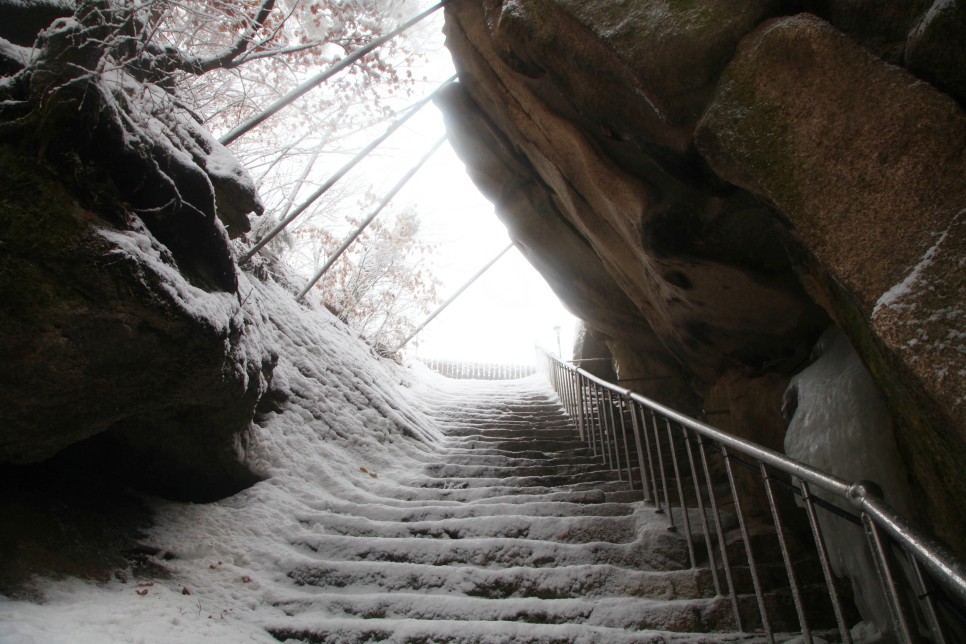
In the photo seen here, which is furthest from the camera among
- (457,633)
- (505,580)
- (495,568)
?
(495,568)

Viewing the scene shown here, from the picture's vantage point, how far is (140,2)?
2479mm

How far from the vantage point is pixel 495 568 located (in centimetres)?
304

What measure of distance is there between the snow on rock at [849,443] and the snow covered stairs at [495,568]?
61 centimetres

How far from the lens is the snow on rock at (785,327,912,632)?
229 cm

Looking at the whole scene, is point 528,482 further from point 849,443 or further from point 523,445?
point 849,443

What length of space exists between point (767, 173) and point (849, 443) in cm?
148

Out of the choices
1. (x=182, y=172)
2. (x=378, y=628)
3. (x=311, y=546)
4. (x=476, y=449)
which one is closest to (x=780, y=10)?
(x=182, y=172)

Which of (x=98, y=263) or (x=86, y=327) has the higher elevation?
(x=98, y=263)

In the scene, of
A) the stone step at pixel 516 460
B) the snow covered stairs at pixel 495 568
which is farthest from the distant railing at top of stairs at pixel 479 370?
the snow covered stairs at pixel 495 568

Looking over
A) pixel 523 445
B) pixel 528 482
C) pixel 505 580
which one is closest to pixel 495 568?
pixel 505 580

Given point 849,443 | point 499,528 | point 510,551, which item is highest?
point 849,443

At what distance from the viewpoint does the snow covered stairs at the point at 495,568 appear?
2.48m

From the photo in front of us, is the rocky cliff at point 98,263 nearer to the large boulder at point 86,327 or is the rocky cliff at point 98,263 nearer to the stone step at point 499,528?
the large boulder at point 86,327

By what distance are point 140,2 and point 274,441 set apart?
303cm
